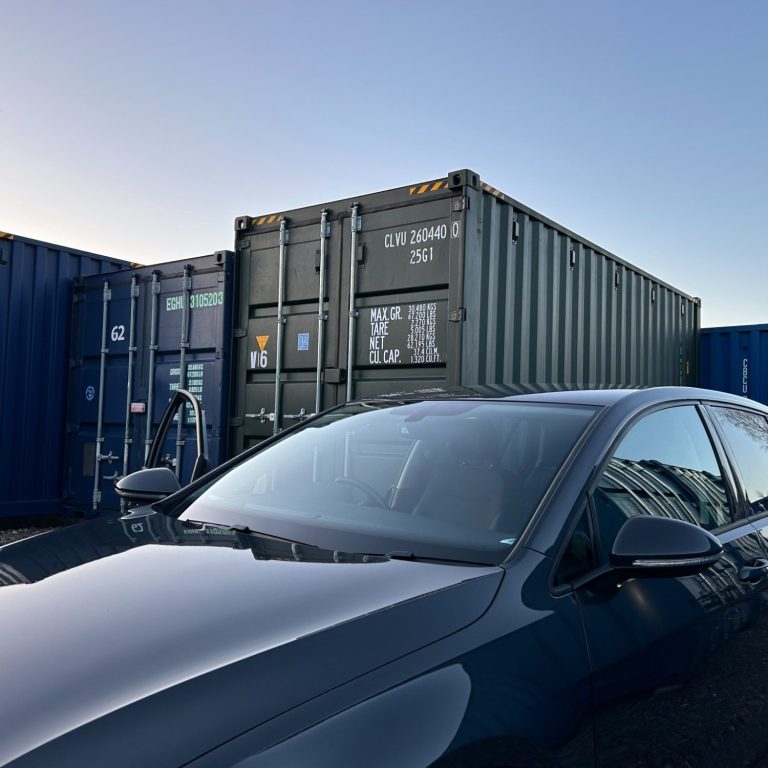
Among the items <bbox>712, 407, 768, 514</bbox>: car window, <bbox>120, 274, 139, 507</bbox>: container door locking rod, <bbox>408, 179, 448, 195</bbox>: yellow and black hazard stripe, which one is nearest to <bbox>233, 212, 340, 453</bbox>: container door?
<bbox>408, 179, 448, 195</bbox>: yellow and black hazard stripe

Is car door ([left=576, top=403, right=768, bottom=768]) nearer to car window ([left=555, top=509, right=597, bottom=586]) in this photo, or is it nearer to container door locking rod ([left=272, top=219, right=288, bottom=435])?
car window ([left=555, top=509, right=597, bottom=586])

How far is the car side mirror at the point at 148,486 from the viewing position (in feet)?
9.16

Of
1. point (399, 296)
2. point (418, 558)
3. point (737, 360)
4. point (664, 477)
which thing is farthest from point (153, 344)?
point (737, 360)

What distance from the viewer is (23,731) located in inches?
43.6

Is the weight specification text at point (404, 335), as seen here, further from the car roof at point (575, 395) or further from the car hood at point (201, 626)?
the car hood at point (201, 626)

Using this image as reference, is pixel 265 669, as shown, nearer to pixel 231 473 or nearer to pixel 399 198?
pixel 231 473

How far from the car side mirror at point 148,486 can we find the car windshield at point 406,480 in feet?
0.82

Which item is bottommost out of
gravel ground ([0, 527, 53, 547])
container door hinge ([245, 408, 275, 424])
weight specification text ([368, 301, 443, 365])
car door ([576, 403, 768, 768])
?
gravel ground ([0, 527, 53, 547])

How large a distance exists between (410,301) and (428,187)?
85 centimetres

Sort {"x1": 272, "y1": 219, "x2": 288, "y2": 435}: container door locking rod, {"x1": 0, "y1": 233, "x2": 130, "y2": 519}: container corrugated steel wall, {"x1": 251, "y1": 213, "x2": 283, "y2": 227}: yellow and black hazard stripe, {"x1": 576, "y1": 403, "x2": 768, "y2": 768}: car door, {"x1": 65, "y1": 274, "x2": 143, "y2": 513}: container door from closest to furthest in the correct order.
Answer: {"x1": 576, "y1": 403, "x2": 768, "y2": 768}: car door
{"x1": 272, "y1": 219, "x2": 288, "y2": 435}: container door locking rod
{"x1": 251, "y1": 213, "x2": 283, "y2": 227}: yellow and black hazard stripe
{"x1": 65, "y1": 274, "x2": 143, "y2": 513}: container door
{"x1": 0, "y1": 233, "x2": 130, "y2": 519}: container corrugated steel wall

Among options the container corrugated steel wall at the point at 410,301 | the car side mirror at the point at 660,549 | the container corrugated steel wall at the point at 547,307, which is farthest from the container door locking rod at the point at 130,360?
the car side mirror at the point at 660,549

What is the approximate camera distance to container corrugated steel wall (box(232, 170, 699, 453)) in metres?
5.68

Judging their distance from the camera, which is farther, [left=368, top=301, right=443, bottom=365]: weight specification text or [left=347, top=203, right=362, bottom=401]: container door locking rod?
[left=347, top=203, right=362, bottom=401]: container door locking rod

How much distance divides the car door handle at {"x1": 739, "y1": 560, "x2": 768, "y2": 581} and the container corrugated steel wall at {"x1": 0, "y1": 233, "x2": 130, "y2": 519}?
7642 mm
